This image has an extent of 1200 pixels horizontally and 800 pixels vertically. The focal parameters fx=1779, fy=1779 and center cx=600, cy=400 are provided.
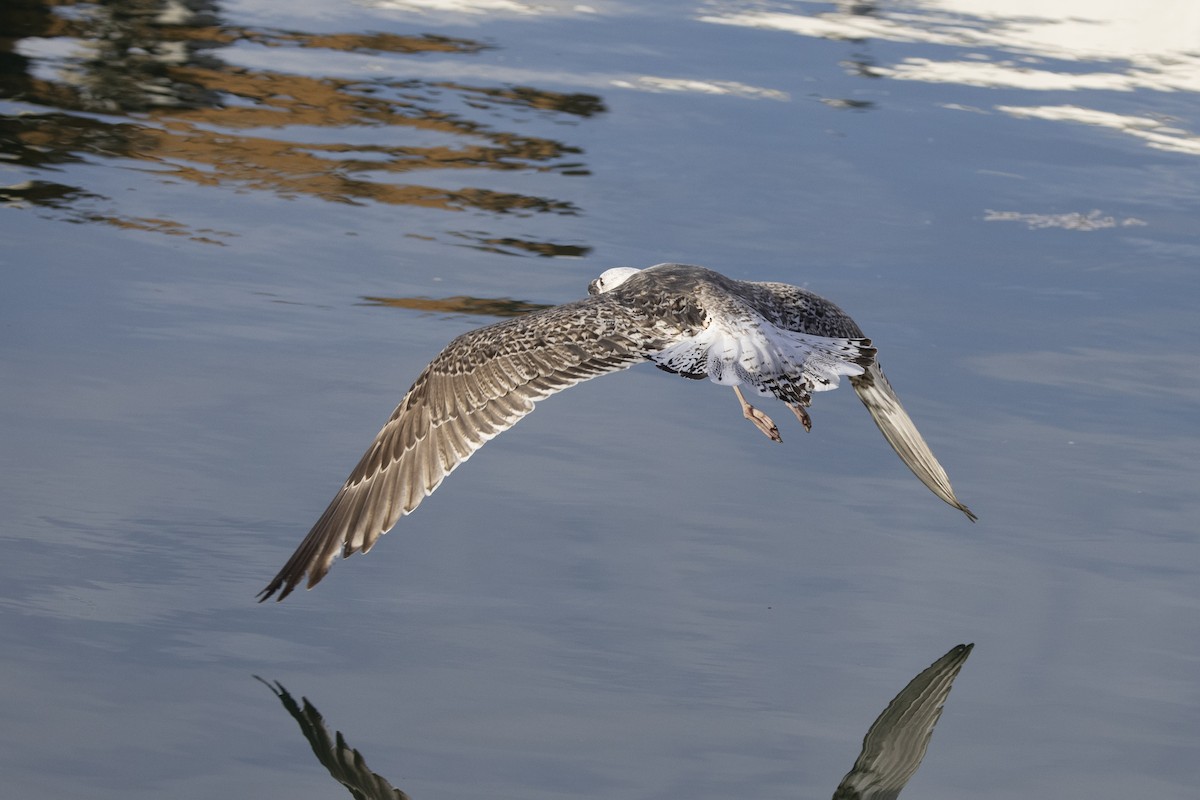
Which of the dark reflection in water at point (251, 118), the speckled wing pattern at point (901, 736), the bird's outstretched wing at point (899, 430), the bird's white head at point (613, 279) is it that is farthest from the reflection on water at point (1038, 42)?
the speckled wing pattern at point (901, 736)

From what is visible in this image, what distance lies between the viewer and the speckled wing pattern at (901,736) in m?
5.71

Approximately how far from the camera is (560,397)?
8.78 metres

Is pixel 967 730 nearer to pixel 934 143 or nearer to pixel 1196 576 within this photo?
pixel 1196 576

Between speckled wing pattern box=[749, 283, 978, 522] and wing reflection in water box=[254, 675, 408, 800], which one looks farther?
speckled wing pattern box=[749, 283, 978, 522]

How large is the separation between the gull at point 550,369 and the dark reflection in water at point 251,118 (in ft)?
10.6

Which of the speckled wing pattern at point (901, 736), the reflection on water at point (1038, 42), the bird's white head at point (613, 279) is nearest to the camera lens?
the speckled wing pattern at point (901, 736)

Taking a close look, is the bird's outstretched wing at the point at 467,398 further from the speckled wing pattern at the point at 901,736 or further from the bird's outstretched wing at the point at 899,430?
the speckled wing pattern at the point at 901,736

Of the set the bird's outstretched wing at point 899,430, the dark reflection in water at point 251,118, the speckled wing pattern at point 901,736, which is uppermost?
the dark reflection in water at point 251,118

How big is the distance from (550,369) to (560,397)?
174 centimetres

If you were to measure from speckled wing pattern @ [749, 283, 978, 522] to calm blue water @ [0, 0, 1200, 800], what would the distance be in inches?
6.4

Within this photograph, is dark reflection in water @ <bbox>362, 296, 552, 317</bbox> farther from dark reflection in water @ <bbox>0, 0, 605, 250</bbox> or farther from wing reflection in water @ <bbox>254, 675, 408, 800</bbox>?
wing reflection in water @ <bbox>254, 675, 408, 800</bbox>

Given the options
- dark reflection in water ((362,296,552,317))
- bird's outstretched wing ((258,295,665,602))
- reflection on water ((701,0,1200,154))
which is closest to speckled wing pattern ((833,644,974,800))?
bird's outstretched wing ((258,295,665,602))

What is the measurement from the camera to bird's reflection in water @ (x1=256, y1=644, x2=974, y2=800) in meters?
5.50

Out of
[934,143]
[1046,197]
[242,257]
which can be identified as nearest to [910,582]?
[242,257]
